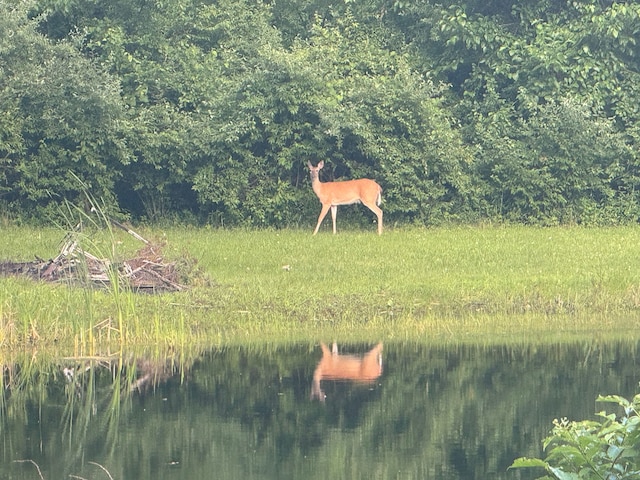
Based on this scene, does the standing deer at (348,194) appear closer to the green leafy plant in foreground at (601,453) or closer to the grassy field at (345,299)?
the grassy field at (345,299)

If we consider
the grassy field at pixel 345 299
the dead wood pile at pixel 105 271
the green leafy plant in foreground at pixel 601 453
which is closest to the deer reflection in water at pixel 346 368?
the grassy field at pixel 345 299

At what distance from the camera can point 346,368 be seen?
489 inches

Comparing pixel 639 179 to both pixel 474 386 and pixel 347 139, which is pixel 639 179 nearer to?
pixel 347 139

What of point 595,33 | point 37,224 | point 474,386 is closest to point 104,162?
point 37,224

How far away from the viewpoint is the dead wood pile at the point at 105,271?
14.9 meters

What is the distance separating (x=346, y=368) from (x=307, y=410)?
161 centimetres

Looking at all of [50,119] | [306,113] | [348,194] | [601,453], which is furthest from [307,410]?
[306,113]


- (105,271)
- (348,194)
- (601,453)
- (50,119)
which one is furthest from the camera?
(348,194)

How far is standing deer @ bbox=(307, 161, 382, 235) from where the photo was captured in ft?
73.6

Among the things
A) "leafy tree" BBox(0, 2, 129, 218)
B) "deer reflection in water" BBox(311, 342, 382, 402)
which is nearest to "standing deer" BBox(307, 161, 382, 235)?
"leafy tree" BBox(0, 2, 129, 218)

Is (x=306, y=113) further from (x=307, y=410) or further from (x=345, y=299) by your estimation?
(x=307, y=410)

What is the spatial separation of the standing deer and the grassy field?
3.12 meters

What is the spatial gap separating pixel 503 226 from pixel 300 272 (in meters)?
7.12

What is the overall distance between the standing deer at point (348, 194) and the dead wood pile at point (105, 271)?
6.70 metres
